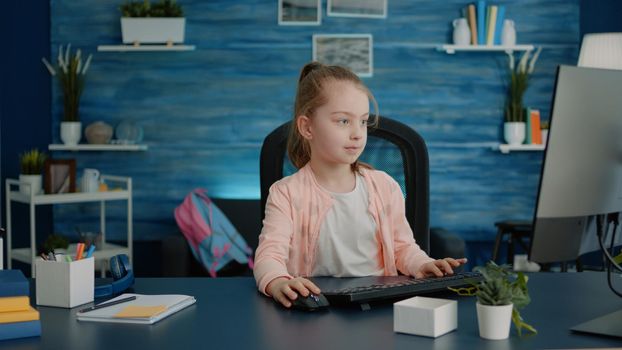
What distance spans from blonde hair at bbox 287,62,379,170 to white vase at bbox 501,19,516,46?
272 centimetres

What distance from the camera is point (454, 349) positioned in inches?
46.9

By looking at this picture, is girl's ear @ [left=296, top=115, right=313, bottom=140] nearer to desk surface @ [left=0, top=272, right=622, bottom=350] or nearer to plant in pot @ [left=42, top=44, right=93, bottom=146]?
desk surface @ [left=0, top=272, right=622, bottom=350]

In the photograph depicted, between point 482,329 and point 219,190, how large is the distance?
3633 mm

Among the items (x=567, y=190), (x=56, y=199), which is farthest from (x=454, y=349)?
(x=56, y=199)

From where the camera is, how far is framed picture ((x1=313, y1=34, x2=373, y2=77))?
4719mm

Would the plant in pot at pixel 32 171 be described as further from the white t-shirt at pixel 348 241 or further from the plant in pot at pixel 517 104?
the white t-shirt at pixel 348 241

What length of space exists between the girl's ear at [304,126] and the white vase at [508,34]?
9.55ft

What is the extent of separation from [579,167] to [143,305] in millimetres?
789

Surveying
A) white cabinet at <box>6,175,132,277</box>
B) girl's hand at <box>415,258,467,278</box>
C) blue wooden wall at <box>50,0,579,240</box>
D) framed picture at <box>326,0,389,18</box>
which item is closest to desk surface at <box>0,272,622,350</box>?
girl's hand at <box>415,258,467,278</box>

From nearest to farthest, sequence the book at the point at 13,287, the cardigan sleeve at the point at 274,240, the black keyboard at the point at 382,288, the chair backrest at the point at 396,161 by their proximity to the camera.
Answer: the book at the point at 13,287 → the black keyboard at the point at 382,288 → the cardigan sleeve at the point at 274,240 → the chair backrest at the point at 396,161

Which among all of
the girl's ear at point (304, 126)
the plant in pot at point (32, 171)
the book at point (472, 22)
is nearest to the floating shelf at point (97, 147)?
the plant in pot at point (32, 171)

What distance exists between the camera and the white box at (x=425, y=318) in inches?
49.4

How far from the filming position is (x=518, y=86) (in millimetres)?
4648

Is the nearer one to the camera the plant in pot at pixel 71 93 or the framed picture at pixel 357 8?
the plant in pot at pixel 71 93
